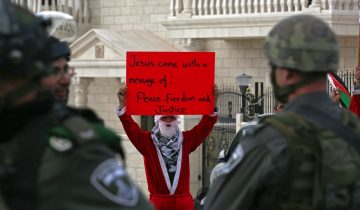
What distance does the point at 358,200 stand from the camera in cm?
364

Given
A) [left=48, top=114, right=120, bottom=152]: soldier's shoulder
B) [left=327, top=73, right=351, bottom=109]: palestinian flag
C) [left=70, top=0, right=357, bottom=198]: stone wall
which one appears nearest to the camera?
[left=48, top=114, right=120, bottom=152]: soldier's shoulder

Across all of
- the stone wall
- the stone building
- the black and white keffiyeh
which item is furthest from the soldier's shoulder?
the stone wall

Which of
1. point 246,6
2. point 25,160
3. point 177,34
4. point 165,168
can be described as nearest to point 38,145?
point 25,160

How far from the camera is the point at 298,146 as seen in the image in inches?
139

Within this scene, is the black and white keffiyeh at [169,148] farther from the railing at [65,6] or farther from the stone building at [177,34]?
the railing at [65,6]

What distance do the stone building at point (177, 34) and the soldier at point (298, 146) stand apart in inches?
545

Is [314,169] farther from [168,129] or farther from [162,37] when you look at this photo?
[162,37]

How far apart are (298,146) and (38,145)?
1047mm

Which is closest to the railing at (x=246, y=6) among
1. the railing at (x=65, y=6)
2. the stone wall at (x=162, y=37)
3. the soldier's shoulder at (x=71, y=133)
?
the stone wall at (x=162, y=37)

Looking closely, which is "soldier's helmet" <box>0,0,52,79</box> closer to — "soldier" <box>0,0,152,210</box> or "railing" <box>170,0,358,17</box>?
"soldier" <box>0,0,152,210</box>

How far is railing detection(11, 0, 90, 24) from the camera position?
22781 millimetres

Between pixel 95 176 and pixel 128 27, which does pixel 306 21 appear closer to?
pixel 95 176

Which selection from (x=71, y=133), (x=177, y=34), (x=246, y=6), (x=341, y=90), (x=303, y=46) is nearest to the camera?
(x=71, y=133)

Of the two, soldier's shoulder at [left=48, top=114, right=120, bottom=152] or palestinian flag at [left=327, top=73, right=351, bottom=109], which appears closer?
soldier's shoulder at [left=48, top=114, right=120, bottom=152]
